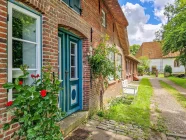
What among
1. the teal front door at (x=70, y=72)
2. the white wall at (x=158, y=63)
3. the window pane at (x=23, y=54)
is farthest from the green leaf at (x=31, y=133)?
the white wall at (x=158, y=63)

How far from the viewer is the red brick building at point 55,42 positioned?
8.19 ft

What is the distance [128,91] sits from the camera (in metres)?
9.14

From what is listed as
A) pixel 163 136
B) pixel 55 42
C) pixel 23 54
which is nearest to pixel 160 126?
pixel 163 136

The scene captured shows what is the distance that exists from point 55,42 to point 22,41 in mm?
921

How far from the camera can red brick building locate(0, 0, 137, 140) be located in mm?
2496

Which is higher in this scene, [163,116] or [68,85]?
[68,85]

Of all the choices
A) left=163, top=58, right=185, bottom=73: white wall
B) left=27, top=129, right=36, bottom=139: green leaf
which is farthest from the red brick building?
left=163, top=58, right=185, bottom=73: white wall

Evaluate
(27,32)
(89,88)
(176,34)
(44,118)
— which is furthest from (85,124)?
(176,34)

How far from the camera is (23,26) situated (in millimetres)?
2934

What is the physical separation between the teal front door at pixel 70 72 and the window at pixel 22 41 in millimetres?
1284

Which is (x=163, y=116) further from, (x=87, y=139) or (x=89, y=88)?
(x=87, y=139)

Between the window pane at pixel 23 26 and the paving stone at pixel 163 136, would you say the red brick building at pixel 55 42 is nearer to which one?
the window pane at pixel 23 26

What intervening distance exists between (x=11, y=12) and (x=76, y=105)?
11.7 ft

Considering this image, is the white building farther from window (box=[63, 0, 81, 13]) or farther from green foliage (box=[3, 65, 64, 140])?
green foliage (box=[3, 65, 64, 140])
